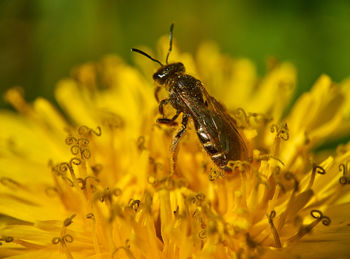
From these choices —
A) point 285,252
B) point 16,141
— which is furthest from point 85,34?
point 285,252

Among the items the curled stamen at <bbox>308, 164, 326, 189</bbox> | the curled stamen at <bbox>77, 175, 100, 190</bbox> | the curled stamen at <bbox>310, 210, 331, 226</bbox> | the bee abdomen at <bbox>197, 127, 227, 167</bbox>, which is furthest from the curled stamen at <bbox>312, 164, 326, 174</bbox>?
the curled stamen at <bbox>77, 175, 100, 190</bbox>

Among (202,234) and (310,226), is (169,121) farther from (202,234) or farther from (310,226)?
(310,226)

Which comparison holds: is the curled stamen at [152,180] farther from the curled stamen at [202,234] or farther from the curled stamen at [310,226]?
the curled stamen at [310,226]

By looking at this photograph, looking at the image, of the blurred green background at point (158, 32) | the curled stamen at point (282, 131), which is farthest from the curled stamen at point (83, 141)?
the blurred green background at point (158, 32)

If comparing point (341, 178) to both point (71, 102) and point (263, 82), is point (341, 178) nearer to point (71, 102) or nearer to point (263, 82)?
point (263, 82)

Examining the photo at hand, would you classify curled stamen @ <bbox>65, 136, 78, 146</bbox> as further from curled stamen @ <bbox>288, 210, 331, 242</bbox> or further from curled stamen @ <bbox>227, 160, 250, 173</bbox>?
curled stamen @ <bbox>288, 210, 331, 242</bbox>
